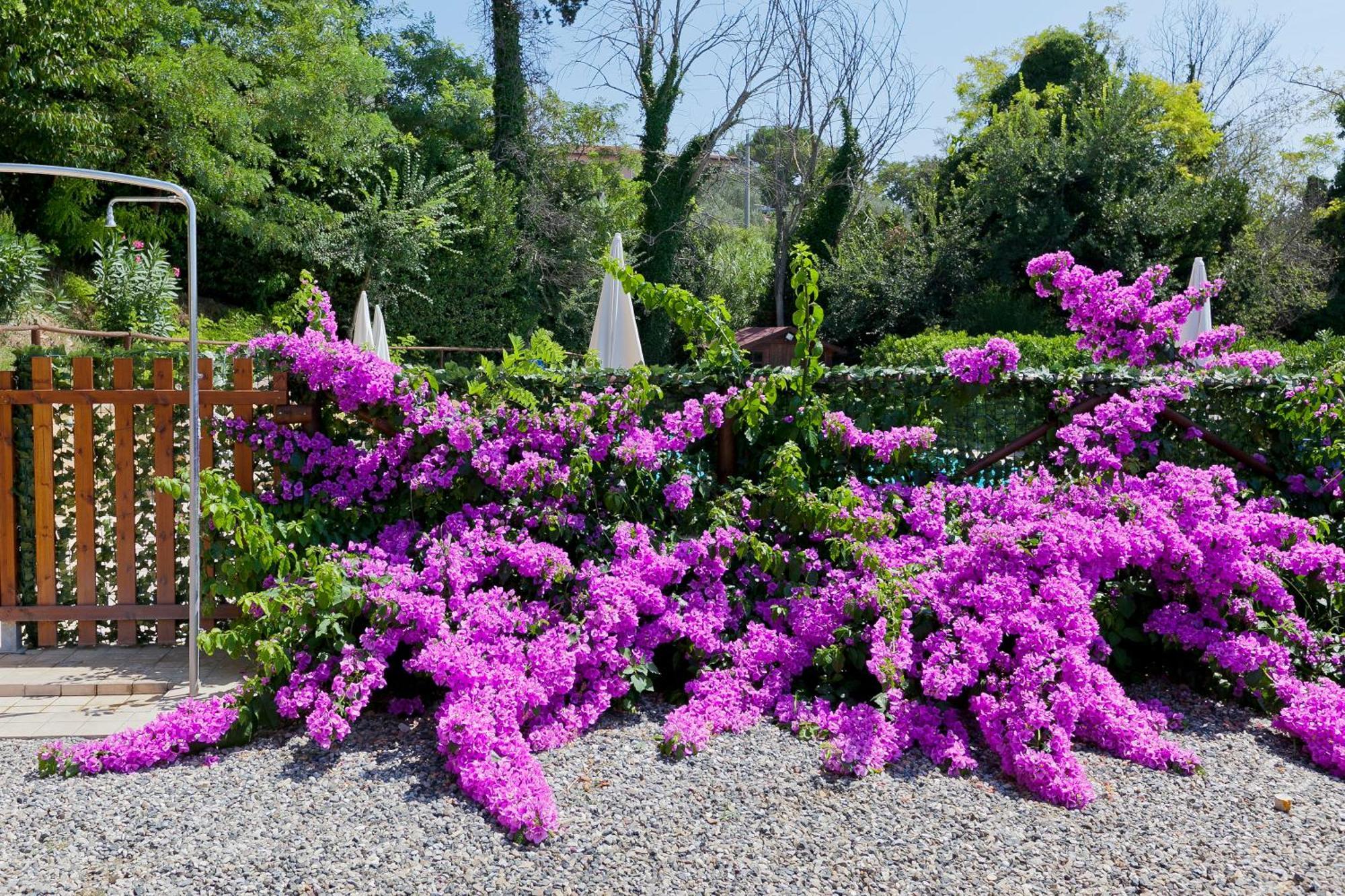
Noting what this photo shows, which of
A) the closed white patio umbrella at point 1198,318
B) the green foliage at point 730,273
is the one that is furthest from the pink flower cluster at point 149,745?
the green foliage at point 730,273

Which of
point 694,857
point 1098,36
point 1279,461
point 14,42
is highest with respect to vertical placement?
point 1098,36

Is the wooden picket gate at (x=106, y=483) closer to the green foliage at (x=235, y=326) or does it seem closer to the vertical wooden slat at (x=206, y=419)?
the vertical wooden slat at (x=206, y=419)

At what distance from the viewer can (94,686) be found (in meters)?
3.77

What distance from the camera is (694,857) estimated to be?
2.55 metres

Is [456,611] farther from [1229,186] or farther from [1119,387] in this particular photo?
[1229,186]

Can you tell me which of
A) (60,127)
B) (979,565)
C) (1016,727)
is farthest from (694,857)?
(60,127)

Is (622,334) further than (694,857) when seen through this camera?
Yes

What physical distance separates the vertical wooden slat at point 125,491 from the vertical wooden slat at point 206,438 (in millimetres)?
283

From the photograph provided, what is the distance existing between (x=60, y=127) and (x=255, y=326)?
3.52 meters

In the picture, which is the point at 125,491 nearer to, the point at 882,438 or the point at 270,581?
the point at 270,581

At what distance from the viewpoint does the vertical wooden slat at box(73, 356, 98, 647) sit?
412 cm

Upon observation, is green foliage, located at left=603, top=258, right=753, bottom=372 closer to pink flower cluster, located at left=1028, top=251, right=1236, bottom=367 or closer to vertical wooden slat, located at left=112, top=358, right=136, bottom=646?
pink flower cluster, located at left=1028, top=251, right=1236, bottom=367

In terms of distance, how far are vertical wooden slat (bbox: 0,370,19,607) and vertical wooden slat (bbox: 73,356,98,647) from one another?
0.80 ft

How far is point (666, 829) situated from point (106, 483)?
3051 mm
